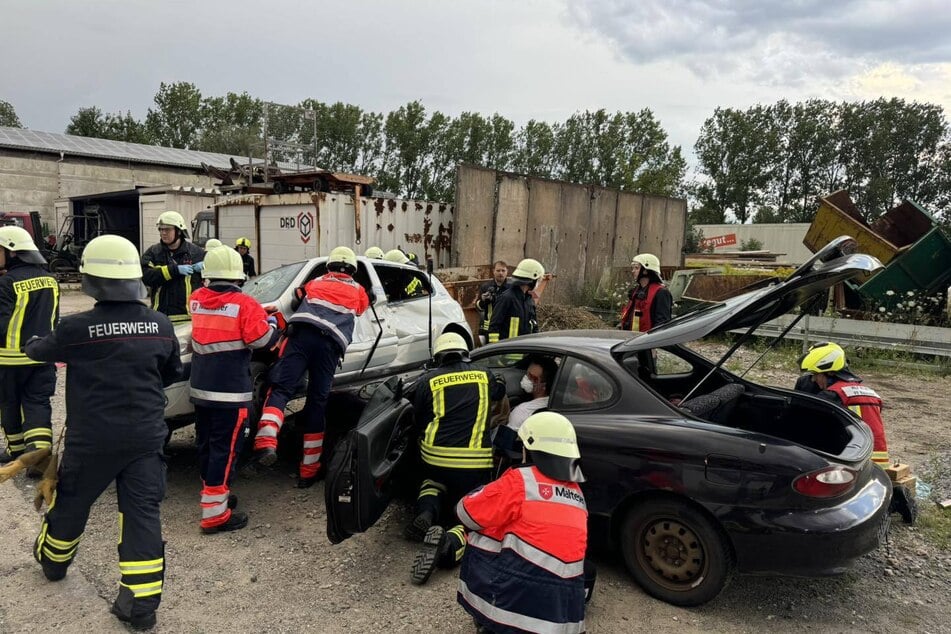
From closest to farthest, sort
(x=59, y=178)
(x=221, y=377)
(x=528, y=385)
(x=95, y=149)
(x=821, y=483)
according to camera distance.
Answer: (x=821, y=483), (x=221, y=377), (x=528, y=385), (x=59, y=178), (x=95, y=149)

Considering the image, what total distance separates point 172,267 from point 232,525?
2576 mm

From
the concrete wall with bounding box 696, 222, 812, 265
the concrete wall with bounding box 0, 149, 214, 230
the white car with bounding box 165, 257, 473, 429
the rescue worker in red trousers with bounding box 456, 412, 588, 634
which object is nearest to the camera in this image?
the rescue worker in red trousers with bounding box 456, 412, 588, 634

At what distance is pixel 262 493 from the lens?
182 inches

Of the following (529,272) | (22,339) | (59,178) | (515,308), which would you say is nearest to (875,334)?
(529,272)

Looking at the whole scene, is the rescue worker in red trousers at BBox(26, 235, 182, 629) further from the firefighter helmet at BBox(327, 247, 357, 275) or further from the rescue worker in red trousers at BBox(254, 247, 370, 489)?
the firefighter helmet at BBox(327, 247, 357, 275)

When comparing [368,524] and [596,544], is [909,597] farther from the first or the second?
[368,524]

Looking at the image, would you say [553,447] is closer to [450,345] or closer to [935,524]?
[450,345]

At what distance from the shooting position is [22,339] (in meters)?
4.39

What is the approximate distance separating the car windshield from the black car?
1.83 metres

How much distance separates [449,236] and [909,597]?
936 cm

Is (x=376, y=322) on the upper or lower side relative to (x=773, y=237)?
lower

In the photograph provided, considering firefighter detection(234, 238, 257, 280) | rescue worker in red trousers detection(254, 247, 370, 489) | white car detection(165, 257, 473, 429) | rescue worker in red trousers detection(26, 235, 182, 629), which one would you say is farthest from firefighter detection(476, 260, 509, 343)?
firefighter detection(234, 238, 257, 280)

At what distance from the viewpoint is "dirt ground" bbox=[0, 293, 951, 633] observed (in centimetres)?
305

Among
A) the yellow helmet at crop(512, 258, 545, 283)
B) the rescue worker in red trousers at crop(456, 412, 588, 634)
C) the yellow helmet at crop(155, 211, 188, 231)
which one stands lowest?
the rescue worker in red trousers at crop(456, 412, 588, 634)
